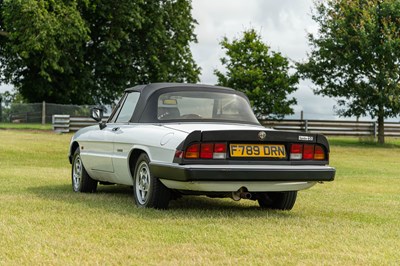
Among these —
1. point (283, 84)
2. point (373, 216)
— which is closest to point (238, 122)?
point (373, 216)

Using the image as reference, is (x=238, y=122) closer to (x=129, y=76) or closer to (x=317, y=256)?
(x=317, y=256)

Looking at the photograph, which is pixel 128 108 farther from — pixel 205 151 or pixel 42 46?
pixel 42 46

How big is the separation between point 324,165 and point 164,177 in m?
1.98

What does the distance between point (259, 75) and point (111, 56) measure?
37.2 ft

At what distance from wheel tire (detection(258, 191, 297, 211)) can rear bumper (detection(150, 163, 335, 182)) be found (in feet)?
2.54

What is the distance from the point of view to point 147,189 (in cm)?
884

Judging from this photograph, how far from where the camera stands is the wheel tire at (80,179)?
11055 mm

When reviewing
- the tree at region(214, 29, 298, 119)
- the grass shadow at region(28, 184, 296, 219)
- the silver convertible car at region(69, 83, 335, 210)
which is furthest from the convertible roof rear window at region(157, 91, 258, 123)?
the tree at region(214, 29, 298, 119)

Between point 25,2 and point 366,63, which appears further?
point 366,63

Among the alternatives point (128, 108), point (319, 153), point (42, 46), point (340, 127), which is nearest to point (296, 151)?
point (319, 153)

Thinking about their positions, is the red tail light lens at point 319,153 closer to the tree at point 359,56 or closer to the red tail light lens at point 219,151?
the red tail light lens at point 219,151

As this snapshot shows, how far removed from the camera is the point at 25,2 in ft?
112

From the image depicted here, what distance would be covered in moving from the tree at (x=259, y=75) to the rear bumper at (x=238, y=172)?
33154 millimetres

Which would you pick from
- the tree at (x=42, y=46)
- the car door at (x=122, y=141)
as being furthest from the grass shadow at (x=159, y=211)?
the tree at (x=42, y=46)
